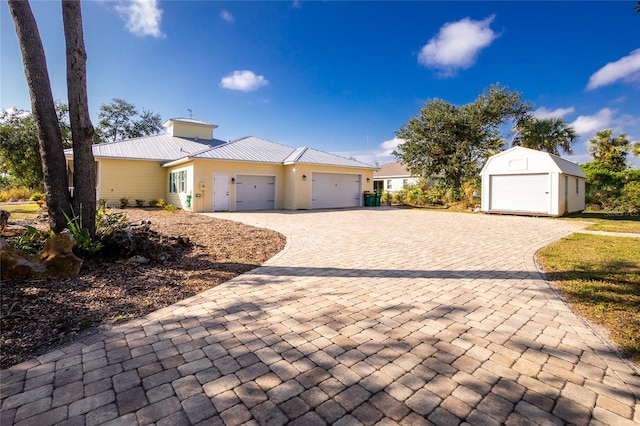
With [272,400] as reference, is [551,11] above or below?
above

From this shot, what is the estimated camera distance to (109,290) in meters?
3.79

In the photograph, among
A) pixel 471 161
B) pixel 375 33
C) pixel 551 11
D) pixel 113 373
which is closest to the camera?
pixel 113 373

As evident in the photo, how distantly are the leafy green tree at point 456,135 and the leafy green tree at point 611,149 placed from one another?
5560 mm

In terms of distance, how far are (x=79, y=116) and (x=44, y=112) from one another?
17.7 inches

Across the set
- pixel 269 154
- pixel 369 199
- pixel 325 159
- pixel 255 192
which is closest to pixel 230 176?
pixel 255 192

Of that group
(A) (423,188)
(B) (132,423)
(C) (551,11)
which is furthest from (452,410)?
(A) (423,188)

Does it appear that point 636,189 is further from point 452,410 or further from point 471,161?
point 452,410

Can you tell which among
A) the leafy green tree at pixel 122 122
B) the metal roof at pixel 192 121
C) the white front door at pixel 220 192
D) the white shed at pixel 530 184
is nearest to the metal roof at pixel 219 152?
the white front door at pixel 220 192

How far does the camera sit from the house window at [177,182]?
16.1 meters

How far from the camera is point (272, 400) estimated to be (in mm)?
1887

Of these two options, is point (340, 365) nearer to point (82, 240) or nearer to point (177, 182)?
point (82, 240)

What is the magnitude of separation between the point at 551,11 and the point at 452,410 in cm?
1204

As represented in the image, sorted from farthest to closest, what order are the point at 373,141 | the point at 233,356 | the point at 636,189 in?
the point at 373,141 → the point at 636,189 → the point at 233,356

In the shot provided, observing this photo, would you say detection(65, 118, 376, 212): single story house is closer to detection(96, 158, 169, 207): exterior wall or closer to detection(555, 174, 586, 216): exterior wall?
detection(96, 158, 169, 207): exterior wall
